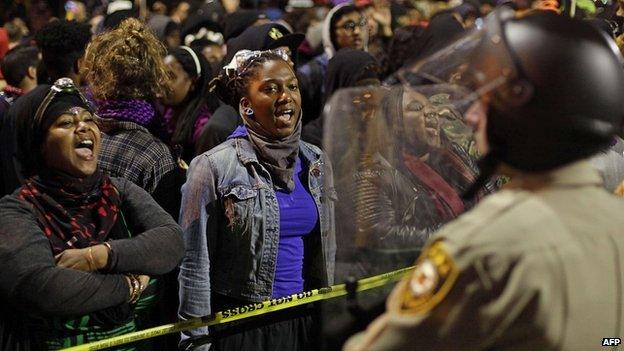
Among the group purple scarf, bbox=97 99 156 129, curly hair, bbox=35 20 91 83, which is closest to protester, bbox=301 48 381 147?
curly hair, bbox=35 20 91 83

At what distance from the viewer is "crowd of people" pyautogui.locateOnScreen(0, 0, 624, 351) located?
196cm

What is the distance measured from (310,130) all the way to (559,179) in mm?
4410

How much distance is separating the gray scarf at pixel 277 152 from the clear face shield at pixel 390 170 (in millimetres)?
2038

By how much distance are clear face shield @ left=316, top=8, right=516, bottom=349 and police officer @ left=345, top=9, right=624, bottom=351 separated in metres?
0.25

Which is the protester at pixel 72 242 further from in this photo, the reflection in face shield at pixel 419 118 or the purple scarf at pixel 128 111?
the reflection in face shield at pixel 419 118

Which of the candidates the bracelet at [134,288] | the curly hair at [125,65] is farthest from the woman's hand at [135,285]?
the curly hair at [125,65]

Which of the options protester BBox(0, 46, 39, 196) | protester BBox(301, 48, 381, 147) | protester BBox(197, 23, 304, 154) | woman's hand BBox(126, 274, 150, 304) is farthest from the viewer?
protester BBox(301, 48, 381, 147)

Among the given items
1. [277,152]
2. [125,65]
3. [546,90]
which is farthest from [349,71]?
[546,90]

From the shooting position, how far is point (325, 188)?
106 inches

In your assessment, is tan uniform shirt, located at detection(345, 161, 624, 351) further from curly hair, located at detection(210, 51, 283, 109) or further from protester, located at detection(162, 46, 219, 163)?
protester, located at detection(162, 46, 219, 163)

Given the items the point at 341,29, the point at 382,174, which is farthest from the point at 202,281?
the point at 341,29

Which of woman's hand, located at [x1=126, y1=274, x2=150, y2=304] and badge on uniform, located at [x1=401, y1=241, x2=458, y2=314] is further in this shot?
woman's hand, located at [x1=126, y1=274, x2=150, y2=304]

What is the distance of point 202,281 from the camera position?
4.32 m

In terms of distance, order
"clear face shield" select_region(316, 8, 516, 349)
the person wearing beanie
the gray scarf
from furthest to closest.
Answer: the person wearing beanie, the gray scarf, "clear face shield" select_region(316, 8, 516, 349)
